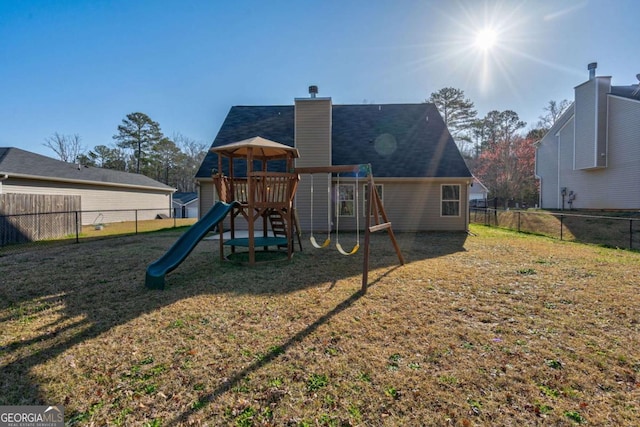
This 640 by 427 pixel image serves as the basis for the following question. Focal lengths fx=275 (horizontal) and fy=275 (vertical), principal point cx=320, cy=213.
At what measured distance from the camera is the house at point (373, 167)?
1098 cm

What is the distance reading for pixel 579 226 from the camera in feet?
40.9

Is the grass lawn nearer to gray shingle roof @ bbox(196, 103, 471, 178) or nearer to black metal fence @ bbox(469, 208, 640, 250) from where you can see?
black metal fence @ bbox(469, 208, 640, 250)

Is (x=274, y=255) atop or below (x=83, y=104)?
below

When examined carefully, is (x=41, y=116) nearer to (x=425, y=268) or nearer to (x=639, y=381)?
(x=425, y=268)

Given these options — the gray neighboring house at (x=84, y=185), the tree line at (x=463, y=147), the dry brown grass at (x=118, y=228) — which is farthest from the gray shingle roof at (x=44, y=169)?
the tree line at (x=463, y=147)

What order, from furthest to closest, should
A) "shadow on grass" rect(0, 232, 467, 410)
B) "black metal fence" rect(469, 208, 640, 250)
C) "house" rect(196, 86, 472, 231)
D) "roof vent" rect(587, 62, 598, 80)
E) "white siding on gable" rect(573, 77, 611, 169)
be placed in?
"roof vent" rect(587, 62, 598, 80)
"white siding on gable" rect(573, 77, 611, 169)
"house" rect(196, 86, 472, 231)
"black metal fence" rect(469, 208, 640, 250)
"shadow on grass" rect(0, 232, 467, 410)

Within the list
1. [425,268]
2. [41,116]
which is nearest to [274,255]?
[425,268]

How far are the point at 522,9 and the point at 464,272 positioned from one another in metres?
8.46

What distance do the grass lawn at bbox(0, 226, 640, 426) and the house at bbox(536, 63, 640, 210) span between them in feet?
43.2

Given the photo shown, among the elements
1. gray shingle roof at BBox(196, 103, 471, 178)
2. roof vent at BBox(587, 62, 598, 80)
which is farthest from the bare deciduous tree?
roof vent at BBox(587, 62, 598, 80)

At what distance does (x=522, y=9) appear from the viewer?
27.1ft

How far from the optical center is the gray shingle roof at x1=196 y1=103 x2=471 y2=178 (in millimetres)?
11859

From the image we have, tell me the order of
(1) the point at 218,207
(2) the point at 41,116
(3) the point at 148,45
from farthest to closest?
(2) the point at 41,116 → (3) the point at 148,45 → (1) the point at 218,207

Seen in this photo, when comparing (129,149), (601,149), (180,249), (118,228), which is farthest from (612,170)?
(129,149)
